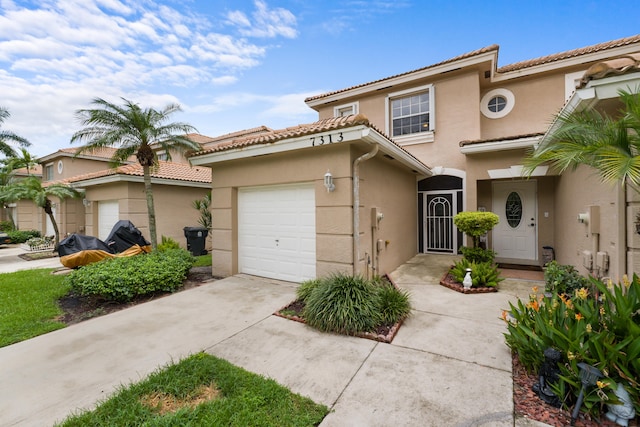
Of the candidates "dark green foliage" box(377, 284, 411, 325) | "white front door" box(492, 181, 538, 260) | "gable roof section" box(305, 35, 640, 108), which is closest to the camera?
"dark green foliage" box(377, 284, 411, 325)

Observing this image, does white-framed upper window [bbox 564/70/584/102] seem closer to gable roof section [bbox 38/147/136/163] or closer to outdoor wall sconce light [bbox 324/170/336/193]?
outdoor wall sconce light [bbox 324/170/336/193]

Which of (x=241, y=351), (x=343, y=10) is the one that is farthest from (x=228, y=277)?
(x=343, y=10)

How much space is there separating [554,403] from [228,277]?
7.04 meters

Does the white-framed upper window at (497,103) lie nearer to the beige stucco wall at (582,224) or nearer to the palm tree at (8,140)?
the beige stucco wall at (582,224)

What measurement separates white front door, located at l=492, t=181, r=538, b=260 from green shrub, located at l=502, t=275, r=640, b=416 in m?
6.63

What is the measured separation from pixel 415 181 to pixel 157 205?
425 inches

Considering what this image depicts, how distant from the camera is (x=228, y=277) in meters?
7.63

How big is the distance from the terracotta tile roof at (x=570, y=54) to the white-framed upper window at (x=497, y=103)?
0.78 meters

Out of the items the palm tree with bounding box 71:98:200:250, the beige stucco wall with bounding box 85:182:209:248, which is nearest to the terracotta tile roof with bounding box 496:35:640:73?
the palm tree with bounding box 71:98:200:250

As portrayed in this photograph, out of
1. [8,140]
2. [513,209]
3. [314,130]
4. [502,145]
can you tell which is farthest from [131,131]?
[8,140]

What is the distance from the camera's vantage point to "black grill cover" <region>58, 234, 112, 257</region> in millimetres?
7609

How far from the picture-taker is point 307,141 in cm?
579

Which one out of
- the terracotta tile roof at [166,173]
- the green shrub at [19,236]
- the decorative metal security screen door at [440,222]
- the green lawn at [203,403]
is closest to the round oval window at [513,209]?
the decorative metal security screen door at [440,222]

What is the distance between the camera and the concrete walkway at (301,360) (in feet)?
8.73
